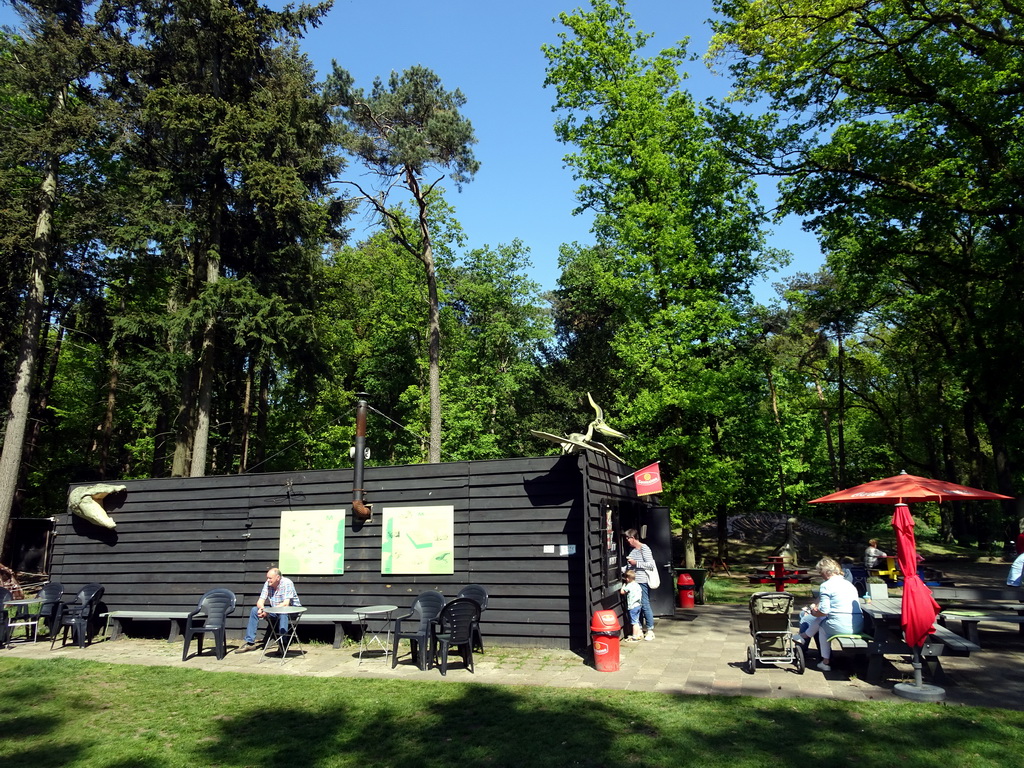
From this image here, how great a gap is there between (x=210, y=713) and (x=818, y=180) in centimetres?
1539

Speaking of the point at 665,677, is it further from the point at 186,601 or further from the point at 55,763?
the point at 186,601

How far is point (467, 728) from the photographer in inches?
249

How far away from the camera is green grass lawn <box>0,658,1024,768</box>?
213 inches

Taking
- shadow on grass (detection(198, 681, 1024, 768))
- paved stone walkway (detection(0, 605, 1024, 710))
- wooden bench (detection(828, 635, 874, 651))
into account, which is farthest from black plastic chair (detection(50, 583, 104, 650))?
wooden bench (detection(828, 635, 874, 651))

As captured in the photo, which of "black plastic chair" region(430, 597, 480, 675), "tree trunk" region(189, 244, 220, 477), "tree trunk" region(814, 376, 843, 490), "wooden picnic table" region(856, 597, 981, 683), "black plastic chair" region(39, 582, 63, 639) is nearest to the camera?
"wooden picnic table" region(856, 597, 981, 683)

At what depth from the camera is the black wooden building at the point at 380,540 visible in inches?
391

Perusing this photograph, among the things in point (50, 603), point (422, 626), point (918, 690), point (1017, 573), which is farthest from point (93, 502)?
point (1017, 573)

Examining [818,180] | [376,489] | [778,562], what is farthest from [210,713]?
[818,180]

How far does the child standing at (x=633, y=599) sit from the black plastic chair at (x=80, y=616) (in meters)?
8.84

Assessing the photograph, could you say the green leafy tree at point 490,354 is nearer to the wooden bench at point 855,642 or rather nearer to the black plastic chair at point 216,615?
the black plastic chair at point 216,615

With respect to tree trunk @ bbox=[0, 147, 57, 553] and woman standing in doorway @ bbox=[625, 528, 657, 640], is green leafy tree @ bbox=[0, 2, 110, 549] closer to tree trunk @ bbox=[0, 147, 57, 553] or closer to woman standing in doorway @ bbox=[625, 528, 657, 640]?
tree trunk @ bbox=[0, 147, 57, 553]

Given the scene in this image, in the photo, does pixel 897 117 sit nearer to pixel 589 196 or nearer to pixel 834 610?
pixel 589 196

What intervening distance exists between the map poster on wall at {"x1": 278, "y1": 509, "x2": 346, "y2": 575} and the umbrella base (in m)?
7.97

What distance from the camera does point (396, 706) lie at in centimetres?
704
